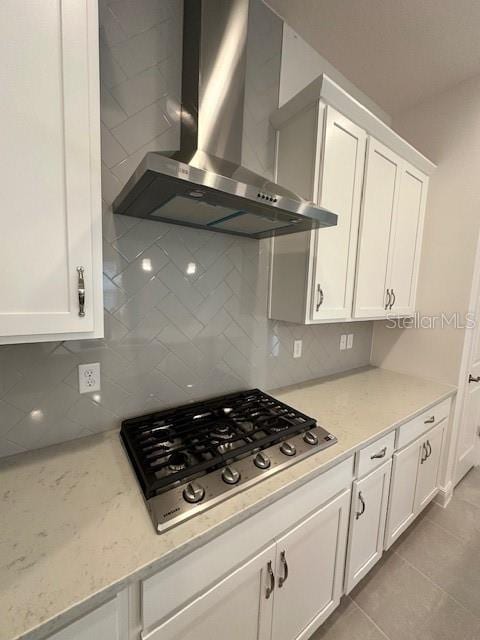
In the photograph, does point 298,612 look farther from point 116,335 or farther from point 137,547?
point 116,335

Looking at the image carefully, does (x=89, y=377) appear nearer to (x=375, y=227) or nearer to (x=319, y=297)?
(x=319, y=297)

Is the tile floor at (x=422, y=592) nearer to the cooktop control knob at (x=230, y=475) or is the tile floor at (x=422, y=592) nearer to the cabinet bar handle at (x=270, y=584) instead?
the cabinet bar handle at (x=270, y=584)

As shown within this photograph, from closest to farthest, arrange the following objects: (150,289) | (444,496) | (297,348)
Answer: (150,289) → (297,348) → (444,496)

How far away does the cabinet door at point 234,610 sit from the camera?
74 centimetres

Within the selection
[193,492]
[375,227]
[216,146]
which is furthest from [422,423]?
[216,146]

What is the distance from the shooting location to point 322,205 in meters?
1.33

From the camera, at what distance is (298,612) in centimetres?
107

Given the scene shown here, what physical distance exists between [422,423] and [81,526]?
1.76 m

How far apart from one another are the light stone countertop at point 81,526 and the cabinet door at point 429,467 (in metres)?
0.83

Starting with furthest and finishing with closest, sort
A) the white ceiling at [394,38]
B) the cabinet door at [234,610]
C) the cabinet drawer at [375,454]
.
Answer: the white ceiling at [394,38], the cabinet drawer at [375,454], the cabinet door at [234,610]

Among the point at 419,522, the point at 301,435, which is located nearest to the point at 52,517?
the point at 301,435

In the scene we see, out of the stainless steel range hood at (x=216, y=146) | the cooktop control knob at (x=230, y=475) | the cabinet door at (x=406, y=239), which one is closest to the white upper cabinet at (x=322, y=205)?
the stainless steel range hood at (x=216, y=146)

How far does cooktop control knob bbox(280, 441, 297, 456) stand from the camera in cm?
103

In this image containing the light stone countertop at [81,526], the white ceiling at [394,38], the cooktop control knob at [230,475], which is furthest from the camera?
the white ceiling at [394,38]
